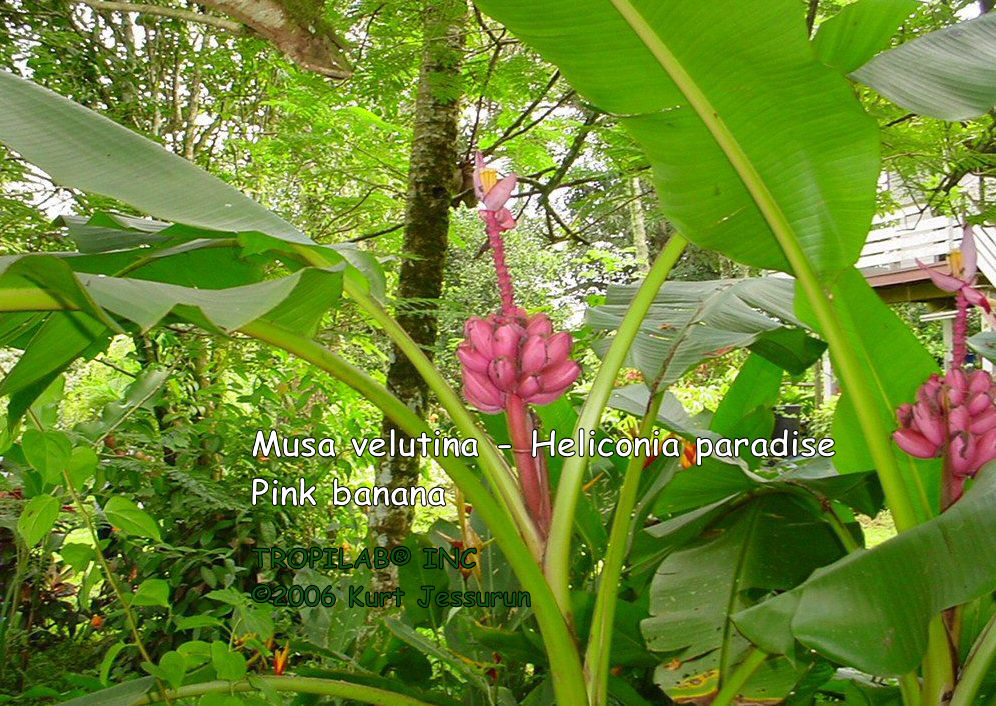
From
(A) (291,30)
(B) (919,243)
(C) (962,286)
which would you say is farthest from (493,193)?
(B) (919,243)

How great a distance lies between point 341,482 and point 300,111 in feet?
2.99

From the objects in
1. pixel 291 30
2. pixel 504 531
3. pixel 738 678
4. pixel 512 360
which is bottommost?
pixel 738 678

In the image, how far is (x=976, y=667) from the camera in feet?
1.63

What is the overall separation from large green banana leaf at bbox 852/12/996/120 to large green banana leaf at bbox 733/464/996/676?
0.25 m

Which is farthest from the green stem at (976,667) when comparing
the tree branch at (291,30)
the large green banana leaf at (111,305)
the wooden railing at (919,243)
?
the wooden railing at (919,243)

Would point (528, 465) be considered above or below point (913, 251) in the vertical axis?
below

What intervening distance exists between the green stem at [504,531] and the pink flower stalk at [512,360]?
0.15 ft

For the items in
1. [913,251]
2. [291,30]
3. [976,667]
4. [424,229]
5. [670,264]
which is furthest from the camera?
[913,251]

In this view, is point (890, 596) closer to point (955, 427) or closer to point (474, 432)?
point (955, 427)

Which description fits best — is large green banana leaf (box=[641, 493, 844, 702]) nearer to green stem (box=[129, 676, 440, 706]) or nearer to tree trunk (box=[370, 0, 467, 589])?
green stem (box=[129, 676, 440, 706])

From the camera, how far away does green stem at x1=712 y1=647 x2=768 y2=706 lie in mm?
584

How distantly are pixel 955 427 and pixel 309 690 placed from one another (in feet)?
1.69

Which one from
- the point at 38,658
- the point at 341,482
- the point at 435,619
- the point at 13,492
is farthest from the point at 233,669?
the point at 341,482

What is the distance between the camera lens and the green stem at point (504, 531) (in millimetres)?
526
